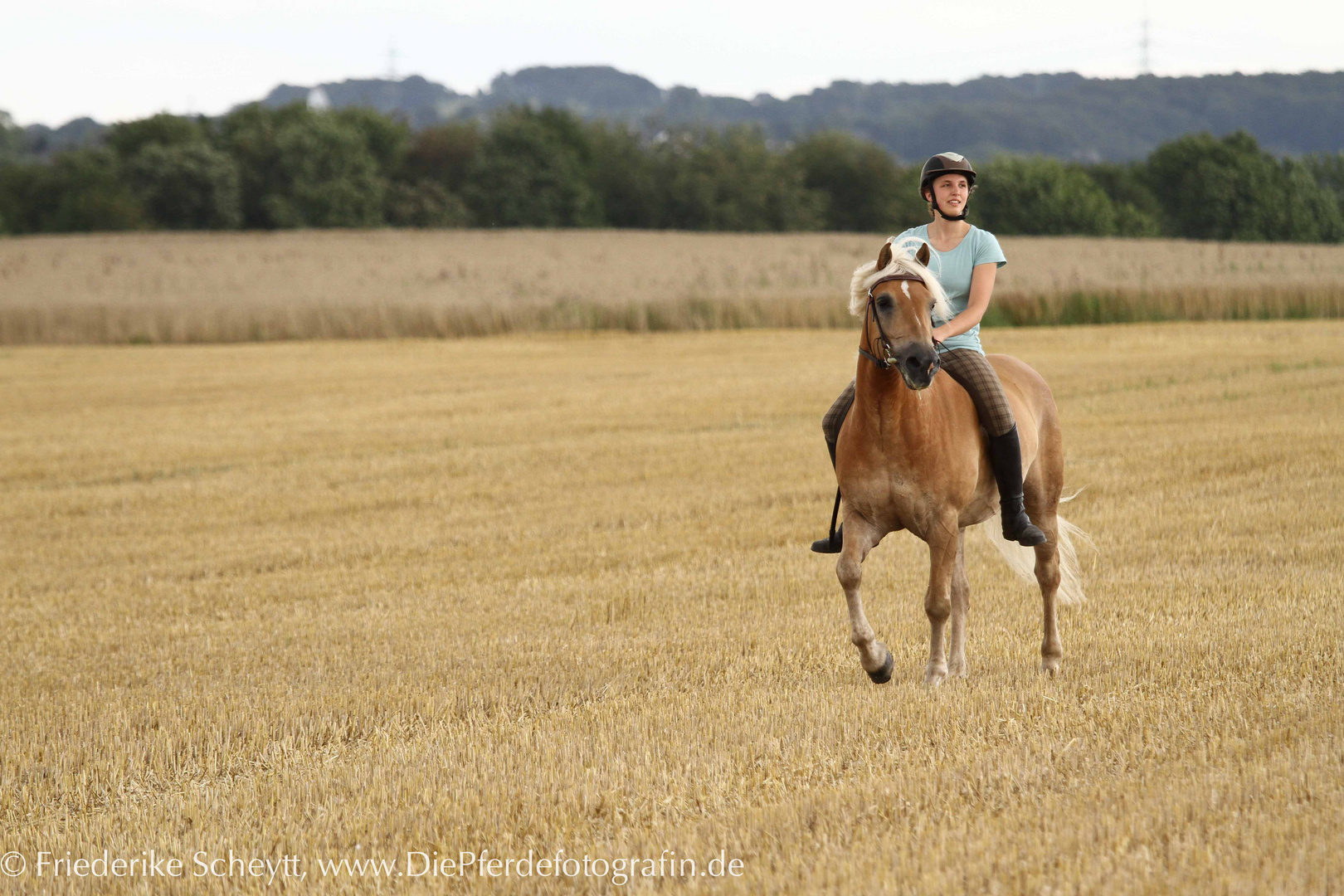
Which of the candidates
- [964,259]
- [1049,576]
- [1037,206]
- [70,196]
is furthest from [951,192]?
[1037,206]

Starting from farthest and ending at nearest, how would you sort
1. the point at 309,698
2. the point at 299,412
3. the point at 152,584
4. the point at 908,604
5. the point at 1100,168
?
the point at 1100,168 → the point at 299,412 → the point at 152,584 → the point at 908,604 → the point at 309,698

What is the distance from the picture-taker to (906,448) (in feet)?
19.5

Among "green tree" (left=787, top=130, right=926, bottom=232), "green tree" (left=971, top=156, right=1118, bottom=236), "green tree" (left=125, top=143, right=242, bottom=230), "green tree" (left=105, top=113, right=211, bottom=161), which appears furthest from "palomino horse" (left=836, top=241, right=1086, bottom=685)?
"green tree" (left=105, top=113, right=211, bottom=161)

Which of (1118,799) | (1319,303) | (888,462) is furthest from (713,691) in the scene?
(1319,303)

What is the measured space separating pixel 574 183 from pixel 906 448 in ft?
267

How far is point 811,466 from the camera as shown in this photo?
14883mm

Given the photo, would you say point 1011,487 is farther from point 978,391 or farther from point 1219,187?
point 1219,187

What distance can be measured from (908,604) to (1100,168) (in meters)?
100

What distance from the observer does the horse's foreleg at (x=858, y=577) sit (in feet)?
19.8

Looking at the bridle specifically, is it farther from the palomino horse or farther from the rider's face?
the rider's face

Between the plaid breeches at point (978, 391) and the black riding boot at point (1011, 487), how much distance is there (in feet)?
0.28

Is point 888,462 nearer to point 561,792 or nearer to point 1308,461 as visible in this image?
point 561,792

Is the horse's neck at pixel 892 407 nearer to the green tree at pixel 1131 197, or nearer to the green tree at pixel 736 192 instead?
the green tree at pixel 736 192

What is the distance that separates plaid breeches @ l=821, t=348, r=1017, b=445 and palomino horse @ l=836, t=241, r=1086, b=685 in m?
0.06
